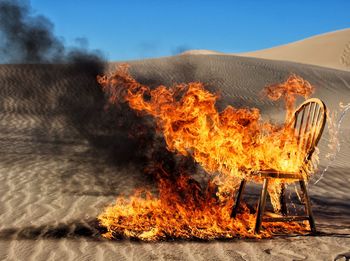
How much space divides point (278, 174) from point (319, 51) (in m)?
72.6

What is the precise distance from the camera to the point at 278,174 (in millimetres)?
4449

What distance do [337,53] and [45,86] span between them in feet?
176

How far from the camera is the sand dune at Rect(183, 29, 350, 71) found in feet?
213

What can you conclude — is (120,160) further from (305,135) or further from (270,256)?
(270,256)

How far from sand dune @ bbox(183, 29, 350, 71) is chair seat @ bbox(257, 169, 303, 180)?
57.6 m

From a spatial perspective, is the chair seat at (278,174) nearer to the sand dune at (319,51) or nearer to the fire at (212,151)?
the fire at (212,151)

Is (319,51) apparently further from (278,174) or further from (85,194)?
(278,174)

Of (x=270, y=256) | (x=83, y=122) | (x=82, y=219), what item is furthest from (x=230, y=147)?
(x=83, y=122)

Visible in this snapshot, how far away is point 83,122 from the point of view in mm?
10070

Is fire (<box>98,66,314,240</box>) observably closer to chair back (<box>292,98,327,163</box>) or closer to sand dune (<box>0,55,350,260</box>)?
chair back (<box>292,98,327,163</box>)

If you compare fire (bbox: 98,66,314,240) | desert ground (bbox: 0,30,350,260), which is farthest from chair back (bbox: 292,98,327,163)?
desert ground (bbox: 0,30,350,260)

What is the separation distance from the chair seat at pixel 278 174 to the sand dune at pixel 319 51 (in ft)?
189

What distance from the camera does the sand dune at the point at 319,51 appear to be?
64.8 m

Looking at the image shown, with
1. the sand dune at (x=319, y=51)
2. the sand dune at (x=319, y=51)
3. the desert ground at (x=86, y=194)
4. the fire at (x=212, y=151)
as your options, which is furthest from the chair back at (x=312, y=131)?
the sand dune at (x=319, y=51)
